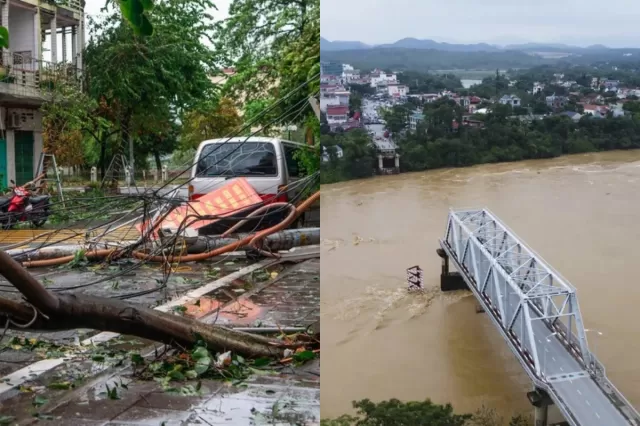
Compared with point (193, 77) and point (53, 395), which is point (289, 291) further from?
point (53, 395)

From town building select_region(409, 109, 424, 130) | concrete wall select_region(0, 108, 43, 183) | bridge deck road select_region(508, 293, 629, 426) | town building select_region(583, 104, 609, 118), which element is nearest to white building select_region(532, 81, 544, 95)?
town building select_region(583, 104, 609, 118)

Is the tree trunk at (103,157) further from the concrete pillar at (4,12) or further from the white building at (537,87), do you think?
the white building at (537,87)

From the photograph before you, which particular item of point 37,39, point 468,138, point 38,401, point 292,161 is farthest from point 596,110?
point 37,39

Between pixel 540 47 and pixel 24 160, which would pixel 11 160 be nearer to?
pixel 24 160

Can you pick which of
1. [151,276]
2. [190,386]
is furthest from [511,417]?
[151,276]

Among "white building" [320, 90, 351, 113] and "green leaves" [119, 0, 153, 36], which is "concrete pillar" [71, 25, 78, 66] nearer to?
"green leaves" [119, 0, 153, 36]

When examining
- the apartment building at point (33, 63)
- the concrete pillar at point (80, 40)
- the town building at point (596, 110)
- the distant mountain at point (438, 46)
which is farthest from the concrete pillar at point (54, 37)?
the town building at point (596, 110)
